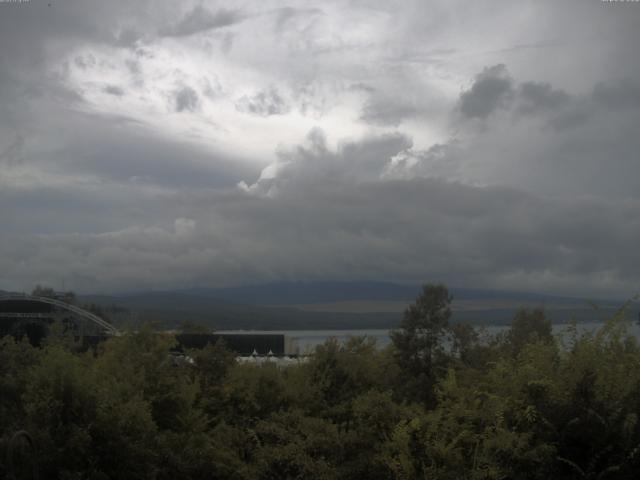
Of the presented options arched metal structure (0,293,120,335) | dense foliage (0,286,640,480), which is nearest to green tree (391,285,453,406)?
dense foliage (0,286,640,480)

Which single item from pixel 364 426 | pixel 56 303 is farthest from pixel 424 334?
pixel 56 303

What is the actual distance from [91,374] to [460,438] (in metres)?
7.40

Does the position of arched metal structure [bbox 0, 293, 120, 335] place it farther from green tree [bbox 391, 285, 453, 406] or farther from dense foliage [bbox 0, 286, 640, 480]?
dense foliage [bbox 0, 286, 640, 480]

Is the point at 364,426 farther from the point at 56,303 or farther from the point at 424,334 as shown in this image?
the point at 56,303

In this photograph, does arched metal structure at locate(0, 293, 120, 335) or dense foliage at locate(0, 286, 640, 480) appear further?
arched metal structure at locate(0, 293, 120, 335)

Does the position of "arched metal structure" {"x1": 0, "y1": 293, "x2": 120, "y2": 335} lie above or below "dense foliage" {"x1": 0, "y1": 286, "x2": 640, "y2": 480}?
above

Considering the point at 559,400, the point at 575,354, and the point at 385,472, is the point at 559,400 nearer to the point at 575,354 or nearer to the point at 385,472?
the point at 575,354

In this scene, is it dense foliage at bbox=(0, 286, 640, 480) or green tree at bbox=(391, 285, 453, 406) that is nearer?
dense foliage at bbox=(0, 286, 640, 480)

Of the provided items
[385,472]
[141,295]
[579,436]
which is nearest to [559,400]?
[579,436]

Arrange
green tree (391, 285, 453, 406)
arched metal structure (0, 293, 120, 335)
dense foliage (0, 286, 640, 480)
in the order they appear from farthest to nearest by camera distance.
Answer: arched metal structure (0, 293, 120, 335), green tree (391, 285, 453, 406), dense foliage (0, 286, 640, 480)

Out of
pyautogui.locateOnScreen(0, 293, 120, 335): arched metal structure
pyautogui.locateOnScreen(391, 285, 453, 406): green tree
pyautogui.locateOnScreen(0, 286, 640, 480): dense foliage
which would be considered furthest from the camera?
pyautogui.locateOnScreen(0, 293, 120, 335): arched metal structure

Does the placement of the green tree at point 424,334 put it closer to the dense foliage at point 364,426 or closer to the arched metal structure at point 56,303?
the dense foliage at point 364,426

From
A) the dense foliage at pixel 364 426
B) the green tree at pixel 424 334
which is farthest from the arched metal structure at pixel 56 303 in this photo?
the dense foliage at pixel 364 426

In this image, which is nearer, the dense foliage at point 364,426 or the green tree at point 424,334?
the dense foliage at point 364,426
